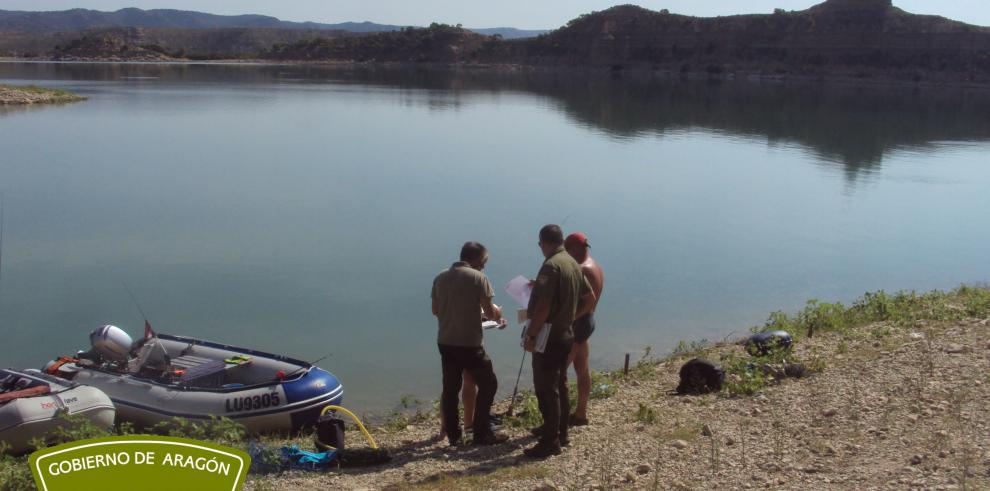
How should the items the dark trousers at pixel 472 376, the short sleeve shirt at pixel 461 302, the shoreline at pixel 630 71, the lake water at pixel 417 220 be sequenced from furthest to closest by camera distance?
1. the shoreline at pixel 630 71
2. the lake water at pixel 417 220
3. the dark trousers at pixel 472 376
4. the short sleeve shirt at pixel 461 302

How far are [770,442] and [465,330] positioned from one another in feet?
6.56

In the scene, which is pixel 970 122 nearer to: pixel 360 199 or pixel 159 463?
pixel 360 199

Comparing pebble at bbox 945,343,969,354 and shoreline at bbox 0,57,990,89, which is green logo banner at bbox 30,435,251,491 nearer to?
pebble at bbox 945,343,969,354

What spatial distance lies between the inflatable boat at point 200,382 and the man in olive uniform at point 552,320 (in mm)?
2587

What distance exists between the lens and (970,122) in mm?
45344

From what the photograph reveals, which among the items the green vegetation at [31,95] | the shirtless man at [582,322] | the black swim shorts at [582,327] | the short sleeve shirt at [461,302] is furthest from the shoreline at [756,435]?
the green vegetation at [31,95]

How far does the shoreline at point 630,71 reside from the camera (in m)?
76.0

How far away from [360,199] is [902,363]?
1384 centimetres

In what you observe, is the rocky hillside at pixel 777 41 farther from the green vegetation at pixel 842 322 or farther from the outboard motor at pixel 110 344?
the outboard motor at pixel 110 344

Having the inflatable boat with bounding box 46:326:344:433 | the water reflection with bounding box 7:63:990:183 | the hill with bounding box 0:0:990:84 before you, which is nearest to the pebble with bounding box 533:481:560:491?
the inflatable boat with bounding box 46:326:344:433

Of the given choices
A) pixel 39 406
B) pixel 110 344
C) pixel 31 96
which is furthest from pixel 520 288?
pixel 31 96

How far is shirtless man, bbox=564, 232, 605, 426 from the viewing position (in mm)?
6035

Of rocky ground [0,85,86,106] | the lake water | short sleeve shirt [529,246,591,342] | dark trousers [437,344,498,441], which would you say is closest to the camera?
short sleeve shirt [529,246,591,342]

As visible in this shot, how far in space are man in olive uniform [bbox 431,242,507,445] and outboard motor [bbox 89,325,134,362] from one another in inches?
147
